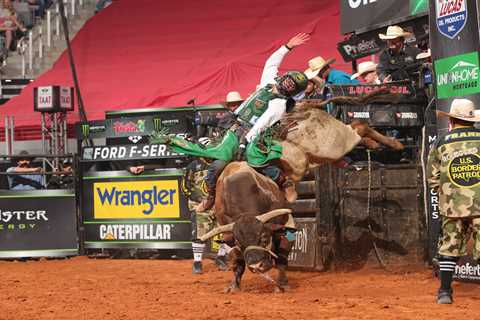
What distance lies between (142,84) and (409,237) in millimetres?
12050

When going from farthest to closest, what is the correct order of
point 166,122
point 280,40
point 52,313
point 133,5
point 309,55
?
point 133,5, point 280,40, point 309,55, point 166,122, point 52,313

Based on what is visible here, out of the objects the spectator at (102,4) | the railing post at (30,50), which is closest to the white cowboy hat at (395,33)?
the railing post at (30,50)

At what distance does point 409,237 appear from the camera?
40.4 ft

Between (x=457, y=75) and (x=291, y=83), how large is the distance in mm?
1864

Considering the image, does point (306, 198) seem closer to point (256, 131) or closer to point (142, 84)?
point (256, 131)

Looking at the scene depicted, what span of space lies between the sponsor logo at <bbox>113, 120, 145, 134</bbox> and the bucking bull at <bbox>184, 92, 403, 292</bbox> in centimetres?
448

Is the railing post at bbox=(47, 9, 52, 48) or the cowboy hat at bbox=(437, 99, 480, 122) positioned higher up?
the railing post at bbox=(47, 9, 52, 48)

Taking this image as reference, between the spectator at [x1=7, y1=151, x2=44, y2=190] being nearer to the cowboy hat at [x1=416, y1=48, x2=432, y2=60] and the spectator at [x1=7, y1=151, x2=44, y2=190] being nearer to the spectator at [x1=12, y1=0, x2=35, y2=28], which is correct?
the cowboy hat at [x1=416, y1=48, x2=432, y2=60]

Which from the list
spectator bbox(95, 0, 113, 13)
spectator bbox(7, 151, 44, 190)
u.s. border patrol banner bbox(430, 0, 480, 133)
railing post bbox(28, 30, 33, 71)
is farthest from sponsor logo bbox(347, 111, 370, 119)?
spectator bbox(95, 0, 113, 13)

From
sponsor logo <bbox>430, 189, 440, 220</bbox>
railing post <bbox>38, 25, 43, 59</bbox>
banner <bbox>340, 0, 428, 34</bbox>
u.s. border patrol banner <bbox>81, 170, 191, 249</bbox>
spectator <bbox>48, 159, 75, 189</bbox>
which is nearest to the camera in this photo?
sponsor logo <bbox>430, 189, 440, 220</bbox>

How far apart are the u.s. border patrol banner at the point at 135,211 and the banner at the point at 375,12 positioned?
142 inches

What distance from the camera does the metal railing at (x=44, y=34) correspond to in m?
25.5

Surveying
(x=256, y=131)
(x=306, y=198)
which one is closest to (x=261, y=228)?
(x=256, y=131)

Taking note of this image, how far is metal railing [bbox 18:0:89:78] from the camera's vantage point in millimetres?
25484
